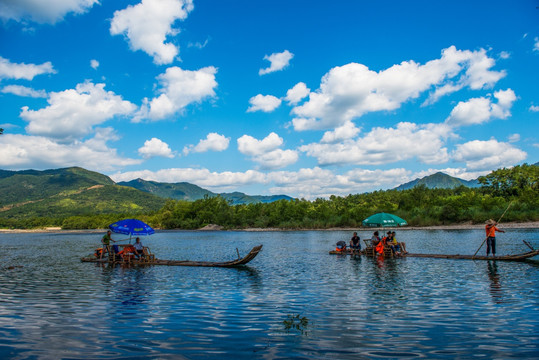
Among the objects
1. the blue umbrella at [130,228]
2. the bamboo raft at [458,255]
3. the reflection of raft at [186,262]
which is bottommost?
the bamboo raft at [458,255]

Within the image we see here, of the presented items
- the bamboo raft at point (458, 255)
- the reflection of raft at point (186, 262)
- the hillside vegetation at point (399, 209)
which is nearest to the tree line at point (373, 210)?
the hillside vegetation at point (399, 209)

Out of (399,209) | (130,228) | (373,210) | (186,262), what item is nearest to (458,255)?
(186,262)

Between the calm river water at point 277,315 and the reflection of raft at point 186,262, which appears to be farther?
the reflection of raft at point 186,262

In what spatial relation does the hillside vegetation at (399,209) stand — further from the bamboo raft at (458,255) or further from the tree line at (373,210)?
the bamboo raft at (458,255)

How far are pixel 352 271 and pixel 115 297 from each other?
15283 mm

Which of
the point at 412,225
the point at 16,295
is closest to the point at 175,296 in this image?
the point at 16,295

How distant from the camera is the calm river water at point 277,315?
30.8 ft

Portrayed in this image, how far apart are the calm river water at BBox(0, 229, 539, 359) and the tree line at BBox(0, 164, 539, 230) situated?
6086cm

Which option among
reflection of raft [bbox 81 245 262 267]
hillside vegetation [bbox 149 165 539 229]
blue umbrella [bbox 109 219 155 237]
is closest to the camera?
reflection of raft [bbox 81 245 262 267]

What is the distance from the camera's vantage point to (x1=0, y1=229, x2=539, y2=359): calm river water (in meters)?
9.38

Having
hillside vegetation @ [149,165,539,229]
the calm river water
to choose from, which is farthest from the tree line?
the calm river water

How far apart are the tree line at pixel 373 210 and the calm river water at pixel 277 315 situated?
60864 millimetres

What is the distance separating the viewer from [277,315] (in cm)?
1325

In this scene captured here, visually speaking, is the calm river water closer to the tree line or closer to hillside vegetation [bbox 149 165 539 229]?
the tree line
